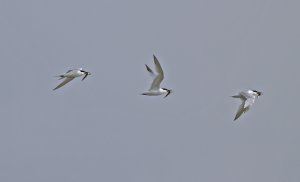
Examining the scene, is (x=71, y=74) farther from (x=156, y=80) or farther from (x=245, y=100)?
(x=245, y=100)

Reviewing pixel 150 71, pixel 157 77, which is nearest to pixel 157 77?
pixel 157 77

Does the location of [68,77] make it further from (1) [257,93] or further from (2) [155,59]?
(1) [257,93]

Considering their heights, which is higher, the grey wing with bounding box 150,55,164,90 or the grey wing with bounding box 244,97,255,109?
the grey wing with bounding box 150,55,164,90

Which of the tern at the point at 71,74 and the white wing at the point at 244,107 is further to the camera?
the tern at the point at 71,74

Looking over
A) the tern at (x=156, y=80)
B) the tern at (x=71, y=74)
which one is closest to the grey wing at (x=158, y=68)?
the tern at (x=156, y=80)

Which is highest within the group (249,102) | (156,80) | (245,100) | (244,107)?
(156,80)

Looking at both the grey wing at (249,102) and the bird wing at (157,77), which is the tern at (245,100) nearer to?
the grey wing at (249,102)

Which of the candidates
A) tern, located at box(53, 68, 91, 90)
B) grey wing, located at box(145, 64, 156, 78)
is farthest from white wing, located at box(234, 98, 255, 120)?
tern, located at box(53, 68, 91, 90)

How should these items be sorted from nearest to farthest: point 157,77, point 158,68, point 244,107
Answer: point 244,107 → point 158,68 → point 157,77

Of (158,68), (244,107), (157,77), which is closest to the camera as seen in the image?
(244,107)

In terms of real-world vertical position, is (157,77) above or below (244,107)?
above

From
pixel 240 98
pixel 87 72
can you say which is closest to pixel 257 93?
pixel 240 98

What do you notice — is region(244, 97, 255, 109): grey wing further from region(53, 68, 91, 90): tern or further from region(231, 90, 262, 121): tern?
region(53, 68, 91, 90): tern

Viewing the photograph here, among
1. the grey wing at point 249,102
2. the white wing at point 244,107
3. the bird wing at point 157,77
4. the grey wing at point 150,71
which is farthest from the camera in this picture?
the grey wing at point 150,71
